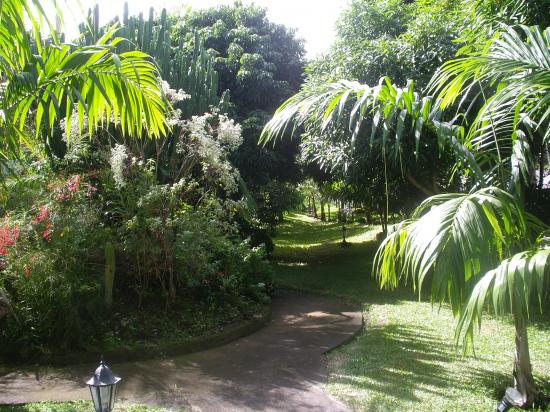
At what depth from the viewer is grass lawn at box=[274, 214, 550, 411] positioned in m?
5.34

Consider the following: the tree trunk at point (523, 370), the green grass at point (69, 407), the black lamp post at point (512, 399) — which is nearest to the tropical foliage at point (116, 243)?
the green grass at point (69, 407)

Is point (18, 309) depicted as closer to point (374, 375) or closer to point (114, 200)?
point (114, 200)

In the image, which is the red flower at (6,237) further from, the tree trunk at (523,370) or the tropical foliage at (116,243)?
the tree trunk at (523,370)

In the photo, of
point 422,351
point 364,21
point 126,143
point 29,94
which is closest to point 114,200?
point 126,143

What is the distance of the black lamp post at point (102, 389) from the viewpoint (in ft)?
11.4

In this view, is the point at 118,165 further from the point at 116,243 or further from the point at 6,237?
the point at 6,237

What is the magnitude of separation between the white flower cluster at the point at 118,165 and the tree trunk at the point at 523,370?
5.52 meters

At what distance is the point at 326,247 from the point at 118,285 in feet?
46.4

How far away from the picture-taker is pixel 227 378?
20.2 feet

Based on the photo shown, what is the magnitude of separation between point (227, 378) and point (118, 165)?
3.48m

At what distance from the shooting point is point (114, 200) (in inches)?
326

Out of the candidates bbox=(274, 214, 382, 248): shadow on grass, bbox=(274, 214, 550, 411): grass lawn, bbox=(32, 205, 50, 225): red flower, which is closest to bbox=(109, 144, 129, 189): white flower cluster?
bbox=(32, 205, 50, 225): red flower

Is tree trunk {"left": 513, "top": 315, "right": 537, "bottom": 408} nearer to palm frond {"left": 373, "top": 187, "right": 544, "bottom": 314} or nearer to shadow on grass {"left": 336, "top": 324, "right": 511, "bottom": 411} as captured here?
shadow on grass {"left": 336, "top": 324, "right": 511, "bottom": 411}

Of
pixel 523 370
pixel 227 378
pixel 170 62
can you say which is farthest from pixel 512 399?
pixel 170 62
